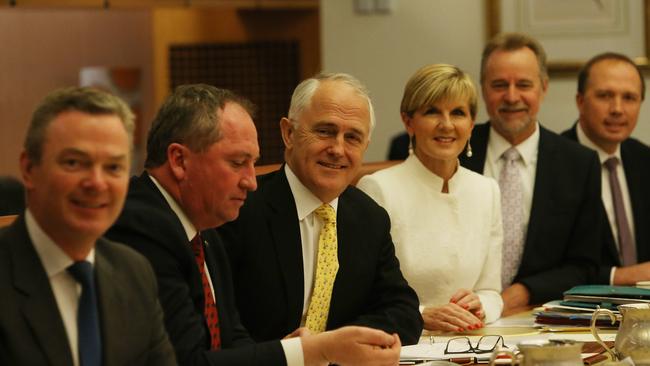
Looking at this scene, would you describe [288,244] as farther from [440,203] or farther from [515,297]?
[515,297]

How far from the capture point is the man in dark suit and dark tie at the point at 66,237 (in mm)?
1990

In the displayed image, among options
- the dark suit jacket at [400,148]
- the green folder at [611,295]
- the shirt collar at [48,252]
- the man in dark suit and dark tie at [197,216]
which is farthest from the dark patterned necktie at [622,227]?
the shirt collar at [48,252]

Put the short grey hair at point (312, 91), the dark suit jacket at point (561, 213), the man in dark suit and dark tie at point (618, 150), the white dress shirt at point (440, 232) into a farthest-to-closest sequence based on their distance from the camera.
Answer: the man in dark suit and dark tie at point (618, 150) → the dark suit jacket at point (561, 213) → the white dress shirt at point (440, 232) → the short grey hair at point (312, 91)

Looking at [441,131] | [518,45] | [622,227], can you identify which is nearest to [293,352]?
[441,131]

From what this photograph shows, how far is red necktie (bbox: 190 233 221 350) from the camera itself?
2.68 m

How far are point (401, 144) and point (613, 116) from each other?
39.2 inches

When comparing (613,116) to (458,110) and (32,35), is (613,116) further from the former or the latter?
(32,35)

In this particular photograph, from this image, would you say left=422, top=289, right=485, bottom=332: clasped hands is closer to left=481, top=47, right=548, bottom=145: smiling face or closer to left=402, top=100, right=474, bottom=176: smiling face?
left=402, top=100, right=474, bottom=176: smiling face

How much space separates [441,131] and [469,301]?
0.56 metres

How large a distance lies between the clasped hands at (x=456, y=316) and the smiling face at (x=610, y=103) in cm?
147

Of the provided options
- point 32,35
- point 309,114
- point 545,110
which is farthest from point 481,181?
point 32,35

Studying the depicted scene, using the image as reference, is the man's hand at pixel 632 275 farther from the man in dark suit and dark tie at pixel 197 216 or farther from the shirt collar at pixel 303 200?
the man in dark suit and dark tie at pixel 197 216

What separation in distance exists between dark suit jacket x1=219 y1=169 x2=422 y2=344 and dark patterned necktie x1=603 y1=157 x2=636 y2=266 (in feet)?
5.00

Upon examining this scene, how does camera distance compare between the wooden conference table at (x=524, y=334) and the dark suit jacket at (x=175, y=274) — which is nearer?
the dark suit jacket at (x=175, y=274)
